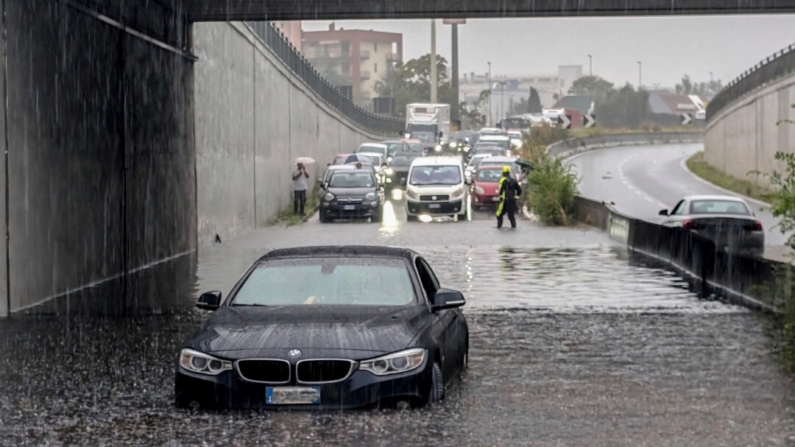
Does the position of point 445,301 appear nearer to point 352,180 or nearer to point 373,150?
point 352,180

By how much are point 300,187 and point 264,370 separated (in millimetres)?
34050

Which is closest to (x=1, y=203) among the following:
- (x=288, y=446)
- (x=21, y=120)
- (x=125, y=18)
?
(x=21, y=120)

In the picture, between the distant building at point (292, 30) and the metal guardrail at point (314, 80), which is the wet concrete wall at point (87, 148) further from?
the distant building at point (292, 30)

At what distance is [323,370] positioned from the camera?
31.5 ft

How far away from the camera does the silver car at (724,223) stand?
25.9 meters

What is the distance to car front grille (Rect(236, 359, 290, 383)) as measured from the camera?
31.5 ft

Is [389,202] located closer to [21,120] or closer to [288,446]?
[21,120]

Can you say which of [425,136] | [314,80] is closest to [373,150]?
[314,80]

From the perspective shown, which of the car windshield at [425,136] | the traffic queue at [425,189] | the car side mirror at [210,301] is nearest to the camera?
the car side mirror at [210,301]

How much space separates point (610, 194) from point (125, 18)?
37.4 meters

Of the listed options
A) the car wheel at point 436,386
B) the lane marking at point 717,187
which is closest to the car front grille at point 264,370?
the car wheel at point 436,386

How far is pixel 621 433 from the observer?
960 centimetres

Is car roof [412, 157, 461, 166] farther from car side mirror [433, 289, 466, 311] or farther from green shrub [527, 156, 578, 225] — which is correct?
car side mirror [433, 289, 466, 311]

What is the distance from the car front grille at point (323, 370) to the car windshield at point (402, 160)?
156 feet
